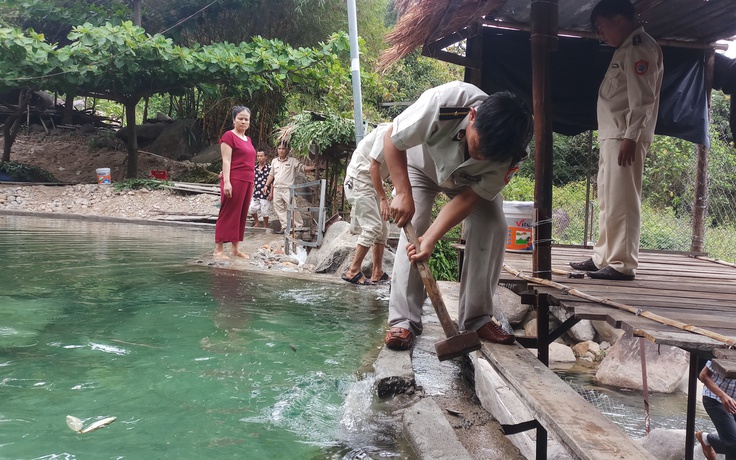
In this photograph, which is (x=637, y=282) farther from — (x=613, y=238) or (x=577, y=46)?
(x=577, y=46)

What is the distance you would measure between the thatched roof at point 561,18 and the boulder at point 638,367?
2.58 metres

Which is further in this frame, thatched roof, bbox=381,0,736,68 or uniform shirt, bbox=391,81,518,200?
thatched roof, bbox=381,0,736,68

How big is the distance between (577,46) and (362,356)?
3736mm

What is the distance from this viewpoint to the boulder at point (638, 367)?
4.91 m

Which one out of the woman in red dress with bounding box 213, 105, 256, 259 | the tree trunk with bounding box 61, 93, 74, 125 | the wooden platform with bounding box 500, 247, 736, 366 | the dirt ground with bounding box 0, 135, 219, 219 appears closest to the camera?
the wooden platform with bounding box 500, 247, 736, 366

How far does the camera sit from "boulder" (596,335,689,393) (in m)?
4.91

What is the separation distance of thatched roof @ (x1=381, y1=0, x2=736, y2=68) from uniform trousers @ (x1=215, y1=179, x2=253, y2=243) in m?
2.46

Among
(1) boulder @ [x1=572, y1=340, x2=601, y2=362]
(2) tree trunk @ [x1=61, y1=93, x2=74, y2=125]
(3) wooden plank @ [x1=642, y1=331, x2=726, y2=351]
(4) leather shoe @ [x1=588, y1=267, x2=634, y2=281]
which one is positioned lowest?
(1) boulder @ [x1=572, y1=340, x2=601, y2=362]

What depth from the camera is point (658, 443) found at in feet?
11.0

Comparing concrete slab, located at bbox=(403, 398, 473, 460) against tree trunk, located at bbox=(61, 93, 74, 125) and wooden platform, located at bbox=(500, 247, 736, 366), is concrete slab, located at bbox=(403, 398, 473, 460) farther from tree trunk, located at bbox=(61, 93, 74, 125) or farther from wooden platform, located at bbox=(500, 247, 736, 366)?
tree trunk, located at bbox=(61, 93, 74, 125)

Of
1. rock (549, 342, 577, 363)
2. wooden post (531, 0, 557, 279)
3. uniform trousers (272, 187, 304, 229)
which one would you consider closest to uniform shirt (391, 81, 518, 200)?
wooden post (531, 0, 557, 279)

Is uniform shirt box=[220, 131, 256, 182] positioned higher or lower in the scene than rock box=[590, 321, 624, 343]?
higher

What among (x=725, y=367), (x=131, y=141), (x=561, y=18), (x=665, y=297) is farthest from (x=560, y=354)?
(x=131, y=141)

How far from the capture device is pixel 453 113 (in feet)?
8.38
